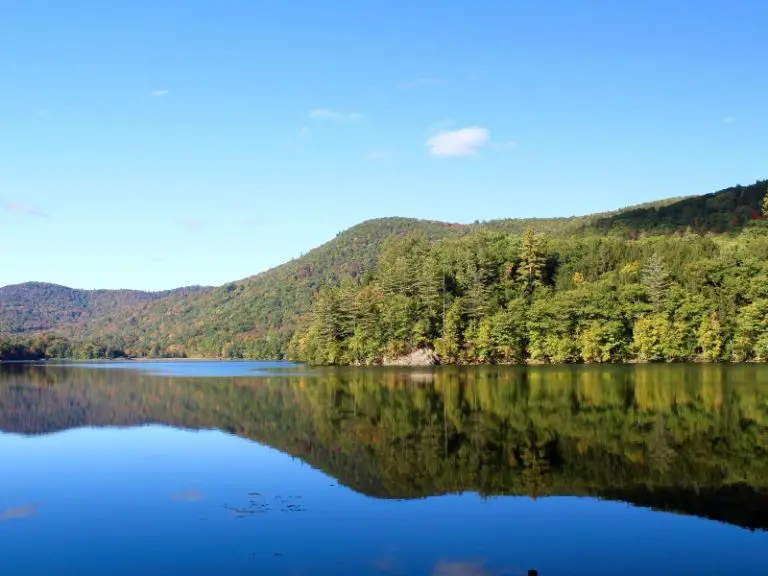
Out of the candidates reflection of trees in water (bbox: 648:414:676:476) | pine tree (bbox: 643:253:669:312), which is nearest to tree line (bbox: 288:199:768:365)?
pine tree (bbox: 643:253:669:312)

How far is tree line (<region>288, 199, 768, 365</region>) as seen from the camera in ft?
310

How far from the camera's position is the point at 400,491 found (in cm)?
2003

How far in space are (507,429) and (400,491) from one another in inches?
455

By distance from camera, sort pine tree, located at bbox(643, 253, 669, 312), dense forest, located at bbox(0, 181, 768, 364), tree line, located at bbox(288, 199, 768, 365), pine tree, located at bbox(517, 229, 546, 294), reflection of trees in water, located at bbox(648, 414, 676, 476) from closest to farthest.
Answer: reflection of trees in water, located at bbox(648, 414, 676, 476)
tree line, located at bbox(288, 199, 768, 365)
dense forest, located at bbox(0, 181, 768, 364)
pine tree, located at bbox(643, 253, 669, 312)
pine tree, located at bbox(517, 229, 546, 294)

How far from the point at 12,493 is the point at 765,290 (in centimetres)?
9318

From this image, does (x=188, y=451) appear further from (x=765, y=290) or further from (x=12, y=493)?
(x=765, y=290)

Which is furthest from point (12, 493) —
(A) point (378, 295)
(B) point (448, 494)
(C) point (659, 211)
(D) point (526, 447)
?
(C) point (659, 211)

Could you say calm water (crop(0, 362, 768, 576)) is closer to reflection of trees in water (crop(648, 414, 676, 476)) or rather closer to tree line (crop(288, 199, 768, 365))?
reflection of trees in water (crop(648, 414, 676, 476))

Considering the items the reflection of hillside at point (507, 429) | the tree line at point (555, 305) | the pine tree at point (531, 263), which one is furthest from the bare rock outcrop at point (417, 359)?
the reflection of hillside at point (507, 429)

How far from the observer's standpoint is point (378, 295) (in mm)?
125812

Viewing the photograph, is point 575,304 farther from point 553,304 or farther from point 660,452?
point 660,452

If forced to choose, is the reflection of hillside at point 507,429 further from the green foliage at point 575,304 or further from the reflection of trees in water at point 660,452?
the green foliage at point 575,304

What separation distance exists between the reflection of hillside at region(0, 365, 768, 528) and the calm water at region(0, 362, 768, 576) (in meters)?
0.14

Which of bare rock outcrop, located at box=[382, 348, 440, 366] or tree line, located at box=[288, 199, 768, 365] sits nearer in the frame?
tree line, located at box=[288, 199, 768, 365]
